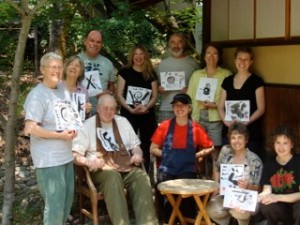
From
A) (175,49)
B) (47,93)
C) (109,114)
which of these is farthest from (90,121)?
(175,49)

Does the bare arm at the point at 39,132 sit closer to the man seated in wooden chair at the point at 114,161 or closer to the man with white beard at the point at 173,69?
the man seated in wooden chair at the point at 114,161

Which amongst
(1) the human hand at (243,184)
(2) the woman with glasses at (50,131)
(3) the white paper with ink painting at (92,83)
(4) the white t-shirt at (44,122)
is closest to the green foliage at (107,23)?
(3) the white paper with ink painting at (92,83)

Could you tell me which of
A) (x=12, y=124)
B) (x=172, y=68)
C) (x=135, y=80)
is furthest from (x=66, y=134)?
(x=172, y=68)

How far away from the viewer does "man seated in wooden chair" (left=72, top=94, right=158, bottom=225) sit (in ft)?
14.9

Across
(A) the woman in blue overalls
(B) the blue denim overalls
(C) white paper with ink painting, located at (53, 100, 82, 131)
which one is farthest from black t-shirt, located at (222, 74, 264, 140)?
(C) white paper with ink painting, located at (53, 100, 82, 131)

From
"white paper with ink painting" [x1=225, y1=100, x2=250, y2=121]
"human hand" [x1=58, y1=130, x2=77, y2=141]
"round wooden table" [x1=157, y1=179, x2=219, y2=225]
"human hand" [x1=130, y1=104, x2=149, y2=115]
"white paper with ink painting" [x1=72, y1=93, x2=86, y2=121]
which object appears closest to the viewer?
"human hand" [x1=58, y1=130, x2=77, y2=141]

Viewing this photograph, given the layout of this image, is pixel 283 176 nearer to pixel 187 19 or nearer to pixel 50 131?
pixel 50 131

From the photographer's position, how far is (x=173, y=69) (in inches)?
215

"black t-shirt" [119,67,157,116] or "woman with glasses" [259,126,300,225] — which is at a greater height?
"black t-shirt" [119,67,157,116]

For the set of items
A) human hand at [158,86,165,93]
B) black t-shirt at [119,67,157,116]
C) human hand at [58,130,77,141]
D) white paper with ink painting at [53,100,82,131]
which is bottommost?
human hand at [58,130,77,141]

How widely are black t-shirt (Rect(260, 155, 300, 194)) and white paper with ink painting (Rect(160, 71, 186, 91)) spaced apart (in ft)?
5.11

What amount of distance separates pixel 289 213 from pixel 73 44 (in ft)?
14.8

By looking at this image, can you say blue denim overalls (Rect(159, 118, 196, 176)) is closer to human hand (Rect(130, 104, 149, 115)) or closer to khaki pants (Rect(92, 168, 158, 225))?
khaki pants (Rect(92, 168, 158, 225))

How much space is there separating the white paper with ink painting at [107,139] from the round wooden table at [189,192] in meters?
0.64
